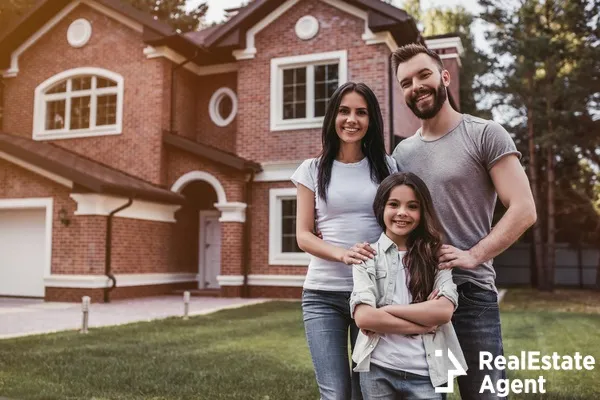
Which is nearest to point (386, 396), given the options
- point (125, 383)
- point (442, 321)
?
point (442, 321)

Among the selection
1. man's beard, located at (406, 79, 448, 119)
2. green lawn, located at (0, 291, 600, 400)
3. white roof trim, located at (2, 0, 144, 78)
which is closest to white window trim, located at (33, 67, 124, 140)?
white roof trim, located at (2, 0, 144, 78)

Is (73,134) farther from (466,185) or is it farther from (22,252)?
(466,185)

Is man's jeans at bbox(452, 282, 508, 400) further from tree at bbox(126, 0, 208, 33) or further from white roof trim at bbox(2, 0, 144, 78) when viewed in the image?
tree at bbox(126, 0, 208, 33)

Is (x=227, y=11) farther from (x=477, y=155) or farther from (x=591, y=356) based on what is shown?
(x=477, y=155)

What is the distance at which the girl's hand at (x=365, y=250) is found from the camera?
8.36 feet

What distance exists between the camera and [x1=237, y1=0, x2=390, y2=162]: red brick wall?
14.7 meters

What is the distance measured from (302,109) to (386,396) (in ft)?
44.1

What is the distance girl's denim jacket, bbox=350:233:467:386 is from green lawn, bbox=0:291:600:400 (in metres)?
2.95

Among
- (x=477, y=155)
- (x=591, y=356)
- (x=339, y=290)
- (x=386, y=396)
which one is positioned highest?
(x=477, y=155)

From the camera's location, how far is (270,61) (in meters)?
15.8

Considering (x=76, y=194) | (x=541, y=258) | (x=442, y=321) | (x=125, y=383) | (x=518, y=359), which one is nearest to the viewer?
(x=442, y=321)

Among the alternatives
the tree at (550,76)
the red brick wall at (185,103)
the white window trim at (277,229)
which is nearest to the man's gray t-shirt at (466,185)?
the white window trim at (277,229)

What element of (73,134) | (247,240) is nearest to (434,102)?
(247,240)

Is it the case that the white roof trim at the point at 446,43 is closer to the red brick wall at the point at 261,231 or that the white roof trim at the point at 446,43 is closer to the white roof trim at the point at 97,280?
the red brick wall at the point at 261,231
